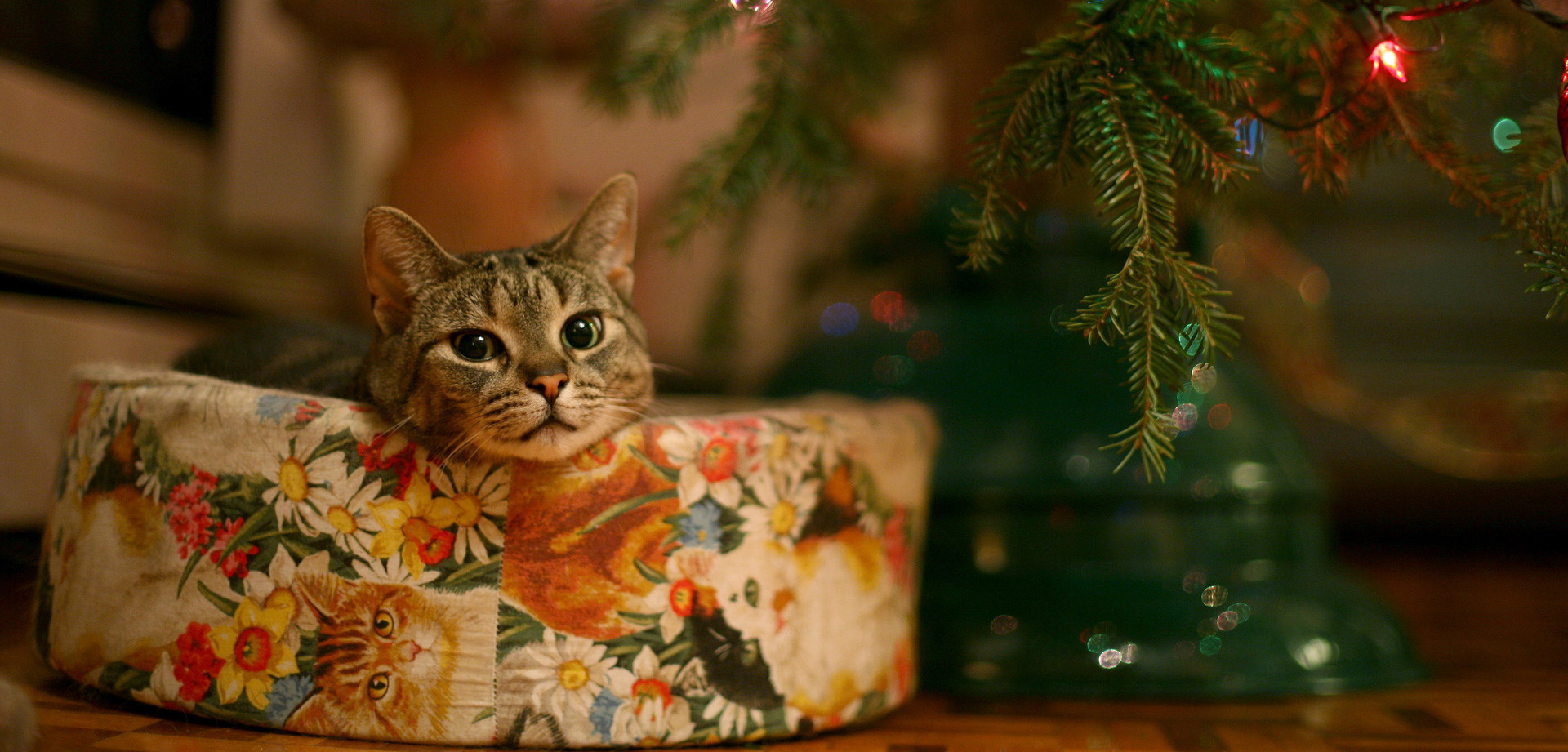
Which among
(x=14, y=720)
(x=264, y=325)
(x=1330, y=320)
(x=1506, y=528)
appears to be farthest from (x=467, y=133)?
(x=1506, y=528)

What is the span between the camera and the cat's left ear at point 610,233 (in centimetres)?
98

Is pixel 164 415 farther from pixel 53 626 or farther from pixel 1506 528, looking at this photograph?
pixel 1506 528

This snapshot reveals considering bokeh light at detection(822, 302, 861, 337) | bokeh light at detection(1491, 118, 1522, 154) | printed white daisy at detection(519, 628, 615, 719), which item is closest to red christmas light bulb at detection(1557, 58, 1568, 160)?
bokeh light at detection(1491, 118, 1522, 154)

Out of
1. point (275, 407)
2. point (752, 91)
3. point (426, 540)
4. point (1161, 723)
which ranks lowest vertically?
point (1161, 723)

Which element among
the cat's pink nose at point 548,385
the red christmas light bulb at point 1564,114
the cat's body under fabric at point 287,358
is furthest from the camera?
the cat's body under fabric at point 287,358

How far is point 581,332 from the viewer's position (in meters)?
0.93

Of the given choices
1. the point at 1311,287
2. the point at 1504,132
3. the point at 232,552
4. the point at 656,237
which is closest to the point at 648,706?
the point at 232,552

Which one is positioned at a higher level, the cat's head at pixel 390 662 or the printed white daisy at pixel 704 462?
the printed white daisy at pixel 704 462

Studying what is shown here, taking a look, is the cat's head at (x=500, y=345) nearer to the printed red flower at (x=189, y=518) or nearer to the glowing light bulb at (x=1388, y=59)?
the printed red flower at (x=189, y=518)

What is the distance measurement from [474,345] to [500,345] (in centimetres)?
2

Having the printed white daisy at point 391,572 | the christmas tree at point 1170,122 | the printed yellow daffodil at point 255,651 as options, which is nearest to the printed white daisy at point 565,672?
the printed white daisy at point 391,572

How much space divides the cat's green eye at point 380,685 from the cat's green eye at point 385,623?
0.03 m

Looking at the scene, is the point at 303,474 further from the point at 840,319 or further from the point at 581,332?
the point at 840,319

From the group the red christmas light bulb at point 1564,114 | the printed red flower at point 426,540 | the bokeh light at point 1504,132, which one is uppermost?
the bokeh light at point 1504,132
